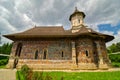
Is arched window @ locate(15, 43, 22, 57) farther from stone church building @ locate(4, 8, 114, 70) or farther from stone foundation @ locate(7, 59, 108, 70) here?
stone foundation @ locate(7, 59, 108, 70)

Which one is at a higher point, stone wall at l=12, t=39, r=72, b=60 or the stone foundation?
stone wall at l=12, t=39, r=72, b=60

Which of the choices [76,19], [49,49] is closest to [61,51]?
[49,49]

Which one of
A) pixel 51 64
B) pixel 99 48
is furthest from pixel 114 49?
pixel 51 64

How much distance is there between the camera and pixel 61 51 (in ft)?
60.6

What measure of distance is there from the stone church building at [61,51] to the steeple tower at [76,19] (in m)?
3.91

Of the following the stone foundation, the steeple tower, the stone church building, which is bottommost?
the stone foundation

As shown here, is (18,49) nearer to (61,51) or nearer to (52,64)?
(52,64)

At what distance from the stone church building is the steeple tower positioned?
154 inches

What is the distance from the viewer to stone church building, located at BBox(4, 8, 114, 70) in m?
17.5

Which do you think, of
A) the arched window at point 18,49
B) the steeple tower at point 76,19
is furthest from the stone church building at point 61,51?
the steeple tower at point 76,19

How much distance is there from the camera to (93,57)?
17766 millimetres

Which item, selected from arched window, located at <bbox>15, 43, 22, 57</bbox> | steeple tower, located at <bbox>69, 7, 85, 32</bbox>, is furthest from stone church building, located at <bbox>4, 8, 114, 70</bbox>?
steeple tower, located at <bbox>69, 7, 85, 32</bbox>

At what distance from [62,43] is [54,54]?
1951 mm

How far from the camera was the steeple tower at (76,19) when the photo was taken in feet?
73.3
